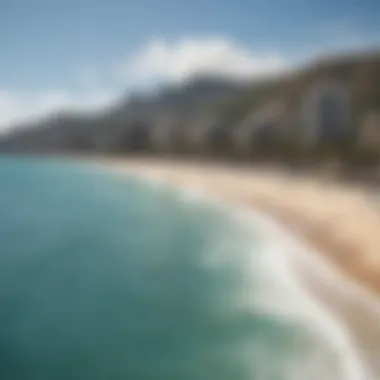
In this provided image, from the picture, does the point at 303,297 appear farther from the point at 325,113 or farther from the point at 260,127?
the point at 260,127

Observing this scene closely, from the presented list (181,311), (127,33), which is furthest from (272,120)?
(181,311)

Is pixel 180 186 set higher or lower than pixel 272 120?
lower

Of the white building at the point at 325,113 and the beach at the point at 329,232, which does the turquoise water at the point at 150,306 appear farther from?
the white building at the point at 325,113

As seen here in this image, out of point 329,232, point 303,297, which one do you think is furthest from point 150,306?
point 329,232

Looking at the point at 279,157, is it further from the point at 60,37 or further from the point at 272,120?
the point at 60,37

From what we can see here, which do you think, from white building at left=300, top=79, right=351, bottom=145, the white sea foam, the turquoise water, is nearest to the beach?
the white sea foam

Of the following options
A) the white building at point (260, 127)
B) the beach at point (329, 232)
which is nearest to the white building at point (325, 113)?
the beach at point (329, 232)

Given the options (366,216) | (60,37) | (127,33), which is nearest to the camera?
(60,37)
